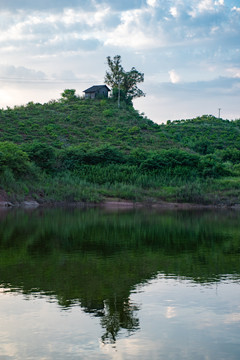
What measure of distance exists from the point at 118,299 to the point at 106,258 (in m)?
5.68

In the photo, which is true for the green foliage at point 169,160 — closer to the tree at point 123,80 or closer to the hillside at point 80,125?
the hillside at point 80,125

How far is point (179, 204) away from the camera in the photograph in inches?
1973

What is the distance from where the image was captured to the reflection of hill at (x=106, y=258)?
11.5 meters

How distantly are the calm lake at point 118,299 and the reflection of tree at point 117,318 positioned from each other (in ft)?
0.06

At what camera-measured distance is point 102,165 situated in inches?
2216

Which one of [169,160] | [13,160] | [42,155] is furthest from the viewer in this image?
[169,160]

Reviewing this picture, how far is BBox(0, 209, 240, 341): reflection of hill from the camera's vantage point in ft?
37.6

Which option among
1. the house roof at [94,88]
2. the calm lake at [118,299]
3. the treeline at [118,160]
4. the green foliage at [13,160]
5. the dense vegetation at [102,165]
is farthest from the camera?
the house roof at [94,88]

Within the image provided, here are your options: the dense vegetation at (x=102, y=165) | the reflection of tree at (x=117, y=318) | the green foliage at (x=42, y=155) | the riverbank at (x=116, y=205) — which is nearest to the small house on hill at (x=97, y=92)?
the dense vegetation at (x=102, y=165)

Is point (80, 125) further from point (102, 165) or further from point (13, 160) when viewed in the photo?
point (13, 160)

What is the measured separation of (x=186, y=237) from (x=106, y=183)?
27440mm

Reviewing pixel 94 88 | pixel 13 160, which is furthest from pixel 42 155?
pixel 94 88

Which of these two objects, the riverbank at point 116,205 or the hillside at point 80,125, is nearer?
the riverbank at point 116,205

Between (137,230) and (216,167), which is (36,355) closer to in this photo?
(137,230)
